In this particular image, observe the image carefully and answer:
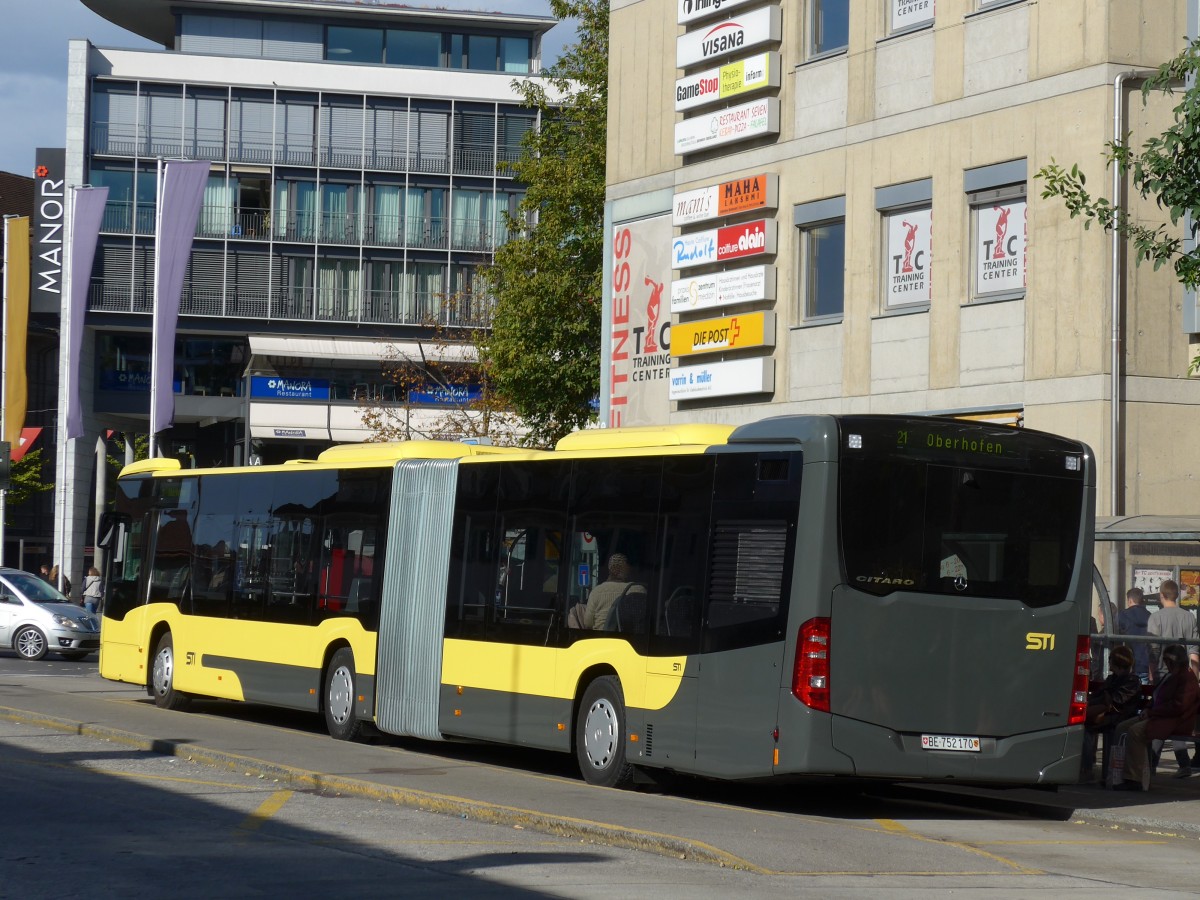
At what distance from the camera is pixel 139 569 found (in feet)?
77.0

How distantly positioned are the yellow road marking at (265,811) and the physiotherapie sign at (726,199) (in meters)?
15.1

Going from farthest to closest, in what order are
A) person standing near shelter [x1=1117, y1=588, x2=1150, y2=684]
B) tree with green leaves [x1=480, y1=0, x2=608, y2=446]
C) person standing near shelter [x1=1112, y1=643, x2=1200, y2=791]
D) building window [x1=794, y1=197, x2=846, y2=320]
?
tree with green leaves [x1=480, y1=0, x2=608, y2=446] < building window [x1=794, y1=197, x2=846, y2=320] < person standing near shelter [x1=1117, y1=588, x2=1150, y2=684] < person standing near shelter [x1=1112, y1=643, x2=1200, y2=791]

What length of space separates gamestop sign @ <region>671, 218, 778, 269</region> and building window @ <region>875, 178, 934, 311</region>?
233cm

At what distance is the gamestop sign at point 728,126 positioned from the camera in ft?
87.0

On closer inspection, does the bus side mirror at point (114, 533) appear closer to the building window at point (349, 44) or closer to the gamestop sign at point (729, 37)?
the gamestop sign at point (729, 37)

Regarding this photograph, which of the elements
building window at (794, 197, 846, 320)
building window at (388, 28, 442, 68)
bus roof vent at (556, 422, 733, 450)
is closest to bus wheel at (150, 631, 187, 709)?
bus roof vent at (556, 422, 733, 450)

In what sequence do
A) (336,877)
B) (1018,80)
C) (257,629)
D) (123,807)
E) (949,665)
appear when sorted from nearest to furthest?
(336,877), (123,807), (949,665), (257,629), (1018,80)

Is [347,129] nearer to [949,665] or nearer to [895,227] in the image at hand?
[895,227]

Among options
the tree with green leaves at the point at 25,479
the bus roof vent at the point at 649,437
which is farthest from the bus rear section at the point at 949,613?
the tree with green leaves at the point at 25,479

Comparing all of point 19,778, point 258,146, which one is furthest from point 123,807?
point 258,146

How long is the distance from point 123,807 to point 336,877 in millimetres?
3527

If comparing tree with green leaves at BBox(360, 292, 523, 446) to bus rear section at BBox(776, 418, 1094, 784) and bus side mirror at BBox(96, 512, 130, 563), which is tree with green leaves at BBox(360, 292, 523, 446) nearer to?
bus side mirror at BBox(96, 512, 130, 563)

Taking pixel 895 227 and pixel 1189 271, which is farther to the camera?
pixel 895 227

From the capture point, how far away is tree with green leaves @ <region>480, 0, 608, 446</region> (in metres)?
39.3
